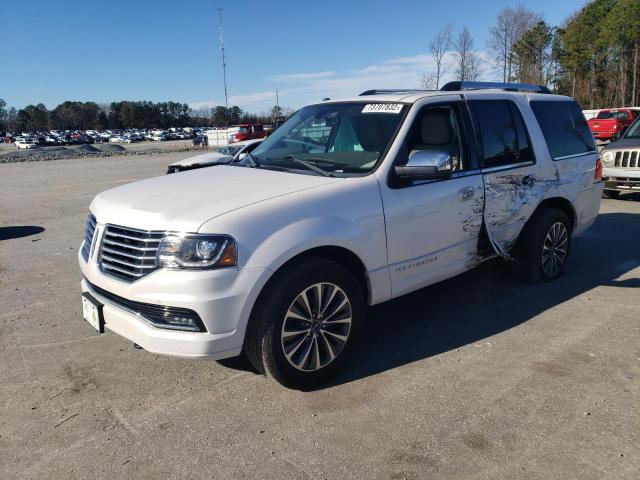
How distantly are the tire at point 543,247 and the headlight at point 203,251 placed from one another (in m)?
3.35

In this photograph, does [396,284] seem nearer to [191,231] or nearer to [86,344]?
[191,231]

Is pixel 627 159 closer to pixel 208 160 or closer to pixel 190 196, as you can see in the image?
pixel 208 160

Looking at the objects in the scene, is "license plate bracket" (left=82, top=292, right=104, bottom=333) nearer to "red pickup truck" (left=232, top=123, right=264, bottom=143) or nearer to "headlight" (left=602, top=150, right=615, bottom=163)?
"headlight" (left=602, top=150, right=615, bottom=163)

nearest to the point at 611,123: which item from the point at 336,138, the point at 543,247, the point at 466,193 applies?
the point at 543,247

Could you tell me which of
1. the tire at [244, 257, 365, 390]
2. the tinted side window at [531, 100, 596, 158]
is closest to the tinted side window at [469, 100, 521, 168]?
the tinted side window at [531, 100, 596, 158]

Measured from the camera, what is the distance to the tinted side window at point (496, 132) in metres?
4.56

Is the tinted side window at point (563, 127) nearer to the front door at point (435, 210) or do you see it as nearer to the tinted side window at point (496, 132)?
the tinted side window at point (496, 132)

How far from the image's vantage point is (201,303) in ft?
9.67

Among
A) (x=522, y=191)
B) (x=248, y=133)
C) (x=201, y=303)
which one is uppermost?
(x=248, y=133)

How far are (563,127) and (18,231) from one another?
8.78 m

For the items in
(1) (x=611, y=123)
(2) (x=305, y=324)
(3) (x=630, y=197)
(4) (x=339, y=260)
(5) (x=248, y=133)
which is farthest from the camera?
(5) (x=248, y=133)

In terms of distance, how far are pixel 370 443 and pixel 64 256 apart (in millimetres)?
5836

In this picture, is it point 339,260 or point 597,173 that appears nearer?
point 339,260

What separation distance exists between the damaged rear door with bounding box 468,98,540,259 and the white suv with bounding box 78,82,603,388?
17 millimetres
